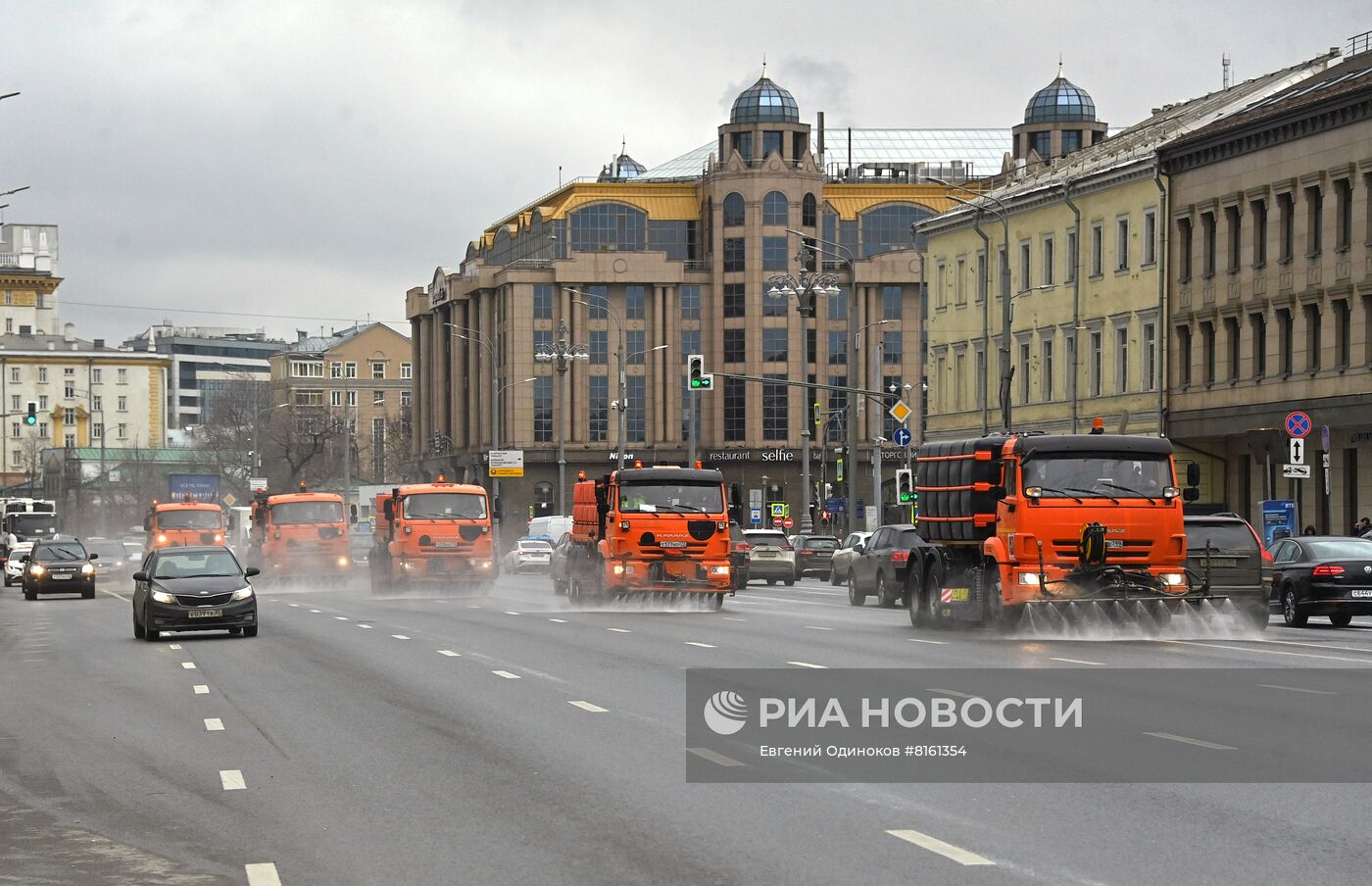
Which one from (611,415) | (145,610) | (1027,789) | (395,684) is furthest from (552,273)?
(1027,789)

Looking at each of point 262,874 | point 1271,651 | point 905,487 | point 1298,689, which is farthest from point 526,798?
point 905,487

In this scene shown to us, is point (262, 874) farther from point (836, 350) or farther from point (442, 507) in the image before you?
point (836, 350)

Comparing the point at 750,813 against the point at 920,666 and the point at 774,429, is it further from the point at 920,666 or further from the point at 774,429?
the point at 774,429

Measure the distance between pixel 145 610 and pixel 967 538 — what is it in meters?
11.5

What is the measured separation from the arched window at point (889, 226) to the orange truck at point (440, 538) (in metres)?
81.2

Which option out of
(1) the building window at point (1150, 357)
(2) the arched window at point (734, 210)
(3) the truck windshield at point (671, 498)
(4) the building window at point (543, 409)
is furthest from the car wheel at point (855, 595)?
(4) the building window at point (543, 409)

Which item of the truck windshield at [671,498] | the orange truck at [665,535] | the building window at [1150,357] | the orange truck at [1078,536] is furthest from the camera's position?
the building window at [1150,357]

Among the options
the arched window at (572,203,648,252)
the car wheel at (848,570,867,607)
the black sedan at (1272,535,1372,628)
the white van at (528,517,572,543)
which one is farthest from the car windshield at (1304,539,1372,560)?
the arched window at (572,203,648,252)

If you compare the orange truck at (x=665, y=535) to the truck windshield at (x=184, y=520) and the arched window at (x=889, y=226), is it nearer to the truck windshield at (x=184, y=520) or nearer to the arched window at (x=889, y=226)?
the truck windshield at (x=184, y=520)

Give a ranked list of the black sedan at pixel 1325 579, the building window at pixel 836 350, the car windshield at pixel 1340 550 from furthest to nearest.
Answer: the building window at pixel 836 350, the car windshield at pixel 1340 550, the black sedan at pixel 1325 579

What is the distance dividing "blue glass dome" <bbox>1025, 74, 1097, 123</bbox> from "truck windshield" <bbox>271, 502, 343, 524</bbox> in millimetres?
70596

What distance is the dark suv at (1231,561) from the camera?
29000 mm

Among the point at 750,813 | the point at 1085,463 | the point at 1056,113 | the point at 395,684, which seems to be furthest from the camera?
the point at 1056,113

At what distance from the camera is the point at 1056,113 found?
11869cm
